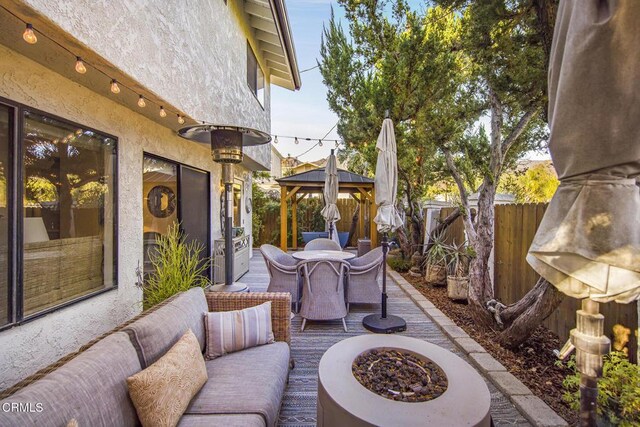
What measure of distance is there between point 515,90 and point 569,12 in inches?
110

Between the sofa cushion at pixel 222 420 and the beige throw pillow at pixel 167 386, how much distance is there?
0.20 ft

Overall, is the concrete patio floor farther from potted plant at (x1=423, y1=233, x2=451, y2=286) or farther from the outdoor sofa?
potted plant at (x1=423, y1=233, x2=451, y2=286)

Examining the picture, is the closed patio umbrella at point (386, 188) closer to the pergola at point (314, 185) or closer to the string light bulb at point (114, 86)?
the string light bulb at point (114, 86)

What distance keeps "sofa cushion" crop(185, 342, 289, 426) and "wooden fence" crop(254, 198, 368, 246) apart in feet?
31.3

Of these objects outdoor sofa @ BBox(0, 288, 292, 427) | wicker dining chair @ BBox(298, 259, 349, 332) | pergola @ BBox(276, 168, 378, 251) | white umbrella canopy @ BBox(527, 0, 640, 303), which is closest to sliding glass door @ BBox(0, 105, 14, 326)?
outdoor sofa @ BBox(0, 288, 292, 427)

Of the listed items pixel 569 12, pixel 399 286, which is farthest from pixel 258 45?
pixel 569 12

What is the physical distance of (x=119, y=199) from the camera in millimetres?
3373

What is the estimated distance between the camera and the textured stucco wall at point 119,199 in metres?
2.22

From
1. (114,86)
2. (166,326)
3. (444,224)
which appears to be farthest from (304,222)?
(166,326)

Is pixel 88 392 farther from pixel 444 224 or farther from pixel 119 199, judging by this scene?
pixel 444 224

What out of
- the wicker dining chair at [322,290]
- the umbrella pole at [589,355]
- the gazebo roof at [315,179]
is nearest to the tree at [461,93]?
the gazebo roof at [315,179]

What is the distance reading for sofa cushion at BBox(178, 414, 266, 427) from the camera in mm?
1594

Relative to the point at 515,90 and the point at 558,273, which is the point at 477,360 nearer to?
the point at 558,273

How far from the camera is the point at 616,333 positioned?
267cm
